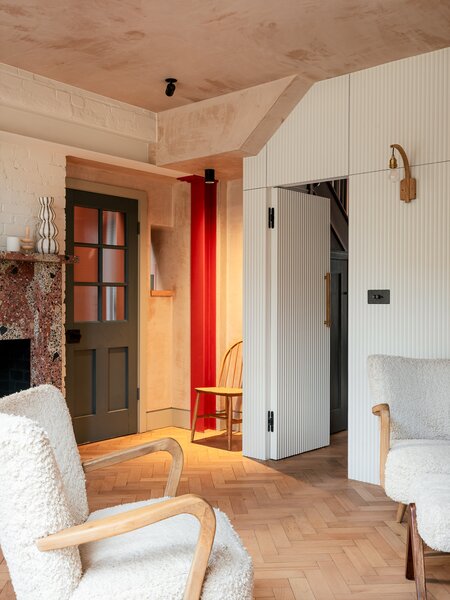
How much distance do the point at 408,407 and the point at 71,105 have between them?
3.10 metres

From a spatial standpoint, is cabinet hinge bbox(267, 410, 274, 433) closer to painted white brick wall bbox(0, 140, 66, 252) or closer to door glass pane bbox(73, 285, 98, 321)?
door glass pane bbox(73, 285, 98, 321)

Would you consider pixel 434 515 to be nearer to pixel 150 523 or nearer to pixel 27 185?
pixel 150 523

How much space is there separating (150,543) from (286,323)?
294 cm

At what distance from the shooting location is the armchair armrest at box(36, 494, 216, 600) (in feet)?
5.16

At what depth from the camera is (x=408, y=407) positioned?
3.40 m

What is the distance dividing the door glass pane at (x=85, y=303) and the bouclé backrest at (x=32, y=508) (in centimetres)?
351

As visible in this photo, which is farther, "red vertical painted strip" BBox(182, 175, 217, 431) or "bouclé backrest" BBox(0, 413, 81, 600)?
"red vertical painted strip" BBox(182, 175, 217, 431)

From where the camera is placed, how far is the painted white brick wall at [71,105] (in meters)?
4.14

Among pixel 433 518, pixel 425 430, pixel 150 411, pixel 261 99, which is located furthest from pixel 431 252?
pixel 150 411

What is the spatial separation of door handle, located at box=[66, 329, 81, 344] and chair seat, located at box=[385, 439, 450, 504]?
9.23ft

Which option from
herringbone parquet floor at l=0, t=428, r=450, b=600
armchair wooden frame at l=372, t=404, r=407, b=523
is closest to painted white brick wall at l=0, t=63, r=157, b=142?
herringbone parquet floor at l=0, t=428, r=450, b=600

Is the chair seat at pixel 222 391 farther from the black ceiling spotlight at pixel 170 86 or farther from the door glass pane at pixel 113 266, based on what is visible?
the black ceiling spotlight at pixel 170 86

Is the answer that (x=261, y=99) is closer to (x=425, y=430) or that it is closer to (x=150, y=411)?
(x=425, y=430)

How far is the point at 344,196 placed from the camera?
20.9ft
